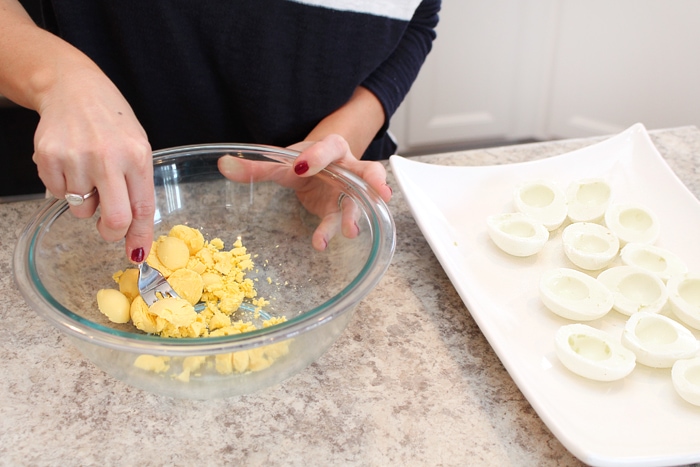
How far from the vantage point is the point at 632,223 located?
2.76 feet

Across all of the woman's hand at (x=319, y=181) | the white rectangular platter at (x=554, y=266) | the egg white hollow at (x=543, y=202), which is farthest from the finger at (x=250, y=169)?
the egg white hollow at (x=543, y=202)

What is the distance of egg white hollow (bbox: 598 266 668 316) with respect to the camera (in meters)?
0.71

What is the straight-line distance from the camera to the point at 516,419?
24.7 inches

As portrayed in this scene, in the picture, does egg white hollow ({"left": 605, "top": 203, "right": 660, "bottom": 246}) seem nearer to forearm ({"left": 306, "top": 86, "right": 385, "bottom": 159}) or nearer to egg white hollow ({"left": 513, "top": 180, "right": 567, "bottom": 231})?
egg white hollow ({"left": 513, "top": 180, "right": 567, "bottom": 231})

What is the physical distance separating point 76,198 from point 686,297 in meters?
0.64

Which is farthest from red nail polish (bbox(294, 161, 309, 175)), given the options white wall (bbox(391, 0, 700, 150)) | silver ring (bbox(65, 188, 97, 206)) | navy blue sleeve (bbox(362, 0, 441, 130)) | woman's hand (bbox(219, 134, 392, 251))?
white wall (bbox(391, 0, 700, 150))

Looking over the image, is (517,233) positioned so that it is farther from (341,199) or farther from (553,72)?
(553,72)

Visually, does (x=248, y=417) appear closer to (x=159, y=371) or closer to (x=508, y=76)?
(x=159, y=371)

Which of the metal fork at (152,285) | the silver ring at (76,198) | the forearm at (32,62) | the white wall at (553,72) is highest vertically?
the forearm at (32,62)

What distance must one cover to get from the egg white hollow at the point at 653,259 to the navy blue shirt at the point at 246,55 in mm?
449

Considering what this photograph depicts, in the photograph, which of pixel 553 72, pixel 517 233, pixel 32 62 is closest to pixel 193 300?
pixel 32 62

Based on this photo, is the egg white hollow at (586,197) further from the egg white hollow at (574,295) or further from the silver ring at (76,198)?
the silver ring at (76,198)

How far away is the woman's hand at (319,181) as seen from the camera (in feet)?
2.42

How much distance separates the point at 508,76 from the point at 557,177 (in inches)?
49.8
